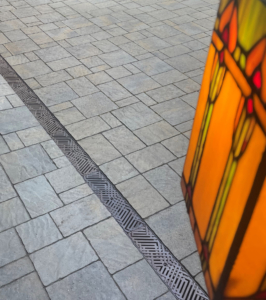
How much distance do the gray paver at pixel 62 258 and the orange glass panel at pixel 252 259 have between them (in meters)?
1.21

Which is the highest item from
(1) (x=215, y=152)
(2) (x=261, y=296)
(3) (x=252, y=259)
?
(1) (x=215, y=152)

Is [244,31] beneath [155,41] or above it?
above

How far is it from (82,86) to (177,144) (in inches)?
72.7

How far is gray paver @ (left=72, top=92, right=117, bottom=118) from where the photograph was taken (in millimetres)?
4938

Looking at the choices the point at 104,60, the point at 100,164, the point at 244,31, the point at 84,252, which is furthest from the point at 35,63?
the point at 244,31

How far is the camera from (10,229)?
339cm

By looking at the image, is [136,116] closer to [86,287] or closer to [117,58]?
[117,58]

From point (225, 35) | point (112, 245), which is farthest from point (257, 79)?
point (112, 245)

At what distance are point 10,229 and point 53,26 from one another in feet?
16.1

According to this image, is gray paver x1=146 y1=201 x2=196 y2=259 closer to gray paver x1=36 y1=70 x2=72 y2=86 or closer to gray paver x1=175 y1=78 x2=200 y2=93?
gray paver x1=175 y1=78 x2=200 y2=93

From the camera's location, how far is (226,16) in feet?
8.32

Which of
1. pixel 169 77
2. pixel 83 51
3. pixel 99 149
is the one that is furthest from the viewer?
pixel 83 51

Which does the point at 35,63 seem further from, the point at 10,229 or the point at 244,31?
the point at 244,31

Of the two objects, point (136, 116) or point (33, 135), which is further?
point (136, 116)
